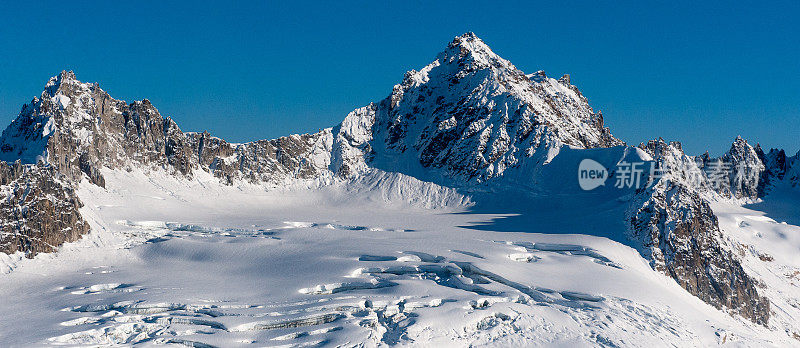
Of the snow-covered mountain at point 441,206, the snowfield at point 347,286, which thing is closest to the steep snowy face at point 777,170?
the snow-covered mountain at point 441,206

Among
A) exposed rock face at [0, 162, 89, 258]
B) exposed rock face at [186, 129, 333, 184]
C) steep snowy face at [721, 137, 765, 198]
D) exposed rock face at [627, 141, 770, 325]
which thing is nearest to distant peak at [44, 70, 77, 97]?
exposed rock face at [186, 129, 333, 184]

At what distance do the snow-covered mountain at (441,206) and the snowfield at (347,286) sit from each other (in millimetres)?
443

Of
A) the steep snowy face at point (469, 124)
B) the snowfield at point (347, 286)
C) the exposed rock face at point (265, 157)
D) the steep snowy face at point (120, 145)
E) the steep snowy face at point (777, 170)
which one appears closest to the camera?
the snowfield at point (347, 286)

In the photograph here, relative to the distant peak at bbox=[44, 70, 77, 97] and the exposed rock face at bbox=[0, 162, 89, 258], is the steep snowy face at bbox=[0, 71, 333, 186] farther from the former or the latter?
the exposed rock face at bbox=[0, 162, 89, 258]

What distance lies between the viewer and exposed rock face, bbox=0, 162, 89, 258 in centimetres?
8719

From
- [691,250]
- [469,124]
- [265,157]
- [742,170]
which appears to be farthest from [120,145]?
[742,170]

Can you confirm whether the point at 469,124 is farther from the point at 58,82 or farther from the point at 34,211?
the point at 34,211

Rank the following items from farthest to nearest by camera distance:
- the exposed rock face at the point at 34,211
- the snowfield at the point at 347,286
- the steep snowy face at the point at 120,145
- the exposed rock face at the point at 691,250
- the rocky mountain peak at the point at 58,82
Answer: the rocky mountain peak at the point at 58,82, the steep snowy face at the point at 120,145, the exposed rock face at the point at 691,250, the exposed rock face at the point at 34,211, the snowfield at the point at 347,286

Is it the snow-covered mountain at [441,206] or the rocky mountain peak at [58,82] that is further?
the rocky mountain peak at [58,82]

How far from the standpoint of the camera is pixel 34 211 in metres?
89.8

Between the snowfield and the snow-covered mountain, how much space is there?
443mm

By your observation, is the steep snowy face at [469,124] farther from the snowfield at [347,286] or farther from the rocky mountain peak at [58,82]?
the rocky mountain peak at [58,82]

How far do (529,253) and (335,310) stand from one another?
3849 centimetres

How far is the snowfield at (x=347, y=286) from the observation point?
197 ft
